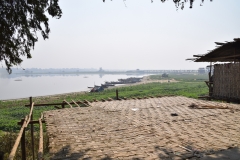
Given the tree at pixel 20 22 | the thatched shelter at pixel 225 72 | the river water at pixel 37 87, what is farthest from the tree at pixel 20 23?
the river water at pixel 37 87

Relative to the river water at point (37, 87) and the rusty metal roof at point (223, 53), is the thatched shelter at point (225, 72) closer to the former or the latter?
the rusty metal roof at point (223, 53)

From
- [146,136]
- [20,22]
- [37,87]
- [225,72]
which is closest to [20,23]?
[20,22]

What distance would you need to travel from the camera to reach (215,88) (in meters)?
12.5

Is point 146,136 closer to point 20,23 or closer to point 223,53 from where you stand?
point 20,23

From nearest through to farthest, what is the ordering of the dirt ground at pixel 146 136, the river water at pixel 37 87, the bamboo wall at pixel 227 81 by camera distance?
the dirt ground at pixel 146 136, the bamboo wall at pixel 227 81, the river water at pixel 37 87

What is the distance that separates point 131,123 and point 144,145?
2087mm

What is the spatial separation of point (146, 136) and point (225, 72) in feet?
27.1

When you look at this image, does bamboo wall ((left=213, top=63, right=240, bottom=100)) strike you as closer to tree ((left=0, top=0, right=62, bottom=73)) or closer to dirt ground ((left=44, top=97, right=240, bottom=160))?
dirt ground ((left=44, top=97, right=240, bottom=160))

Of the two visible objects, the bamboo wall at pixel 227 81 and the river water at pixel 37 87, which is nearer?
the bamboo wall at pixel 227 81

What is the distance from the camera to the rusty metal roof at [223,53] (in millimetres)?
11109

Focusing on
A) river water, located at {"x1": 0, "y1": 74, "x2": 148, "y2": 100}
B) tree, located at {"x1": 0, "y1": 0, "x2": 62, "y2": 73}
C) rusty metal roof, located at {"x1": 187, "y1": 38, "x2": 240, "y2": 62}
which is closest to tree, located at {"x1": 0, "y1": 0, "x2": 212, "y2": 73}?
tree, located at {"x1": 0, "y1": 0, "x2": 62, "y2": 73}

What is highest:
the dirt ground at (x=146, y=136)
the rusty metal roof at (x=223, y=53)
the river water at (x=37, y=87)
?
the rusty metal roof at (x=223, y=53)

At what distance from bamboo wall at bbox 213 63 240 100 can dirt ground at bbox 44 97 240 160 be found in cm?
325

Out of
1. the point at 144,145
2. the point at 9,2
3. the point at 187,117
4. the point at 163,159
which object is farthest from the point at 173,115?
the point at 9,2
